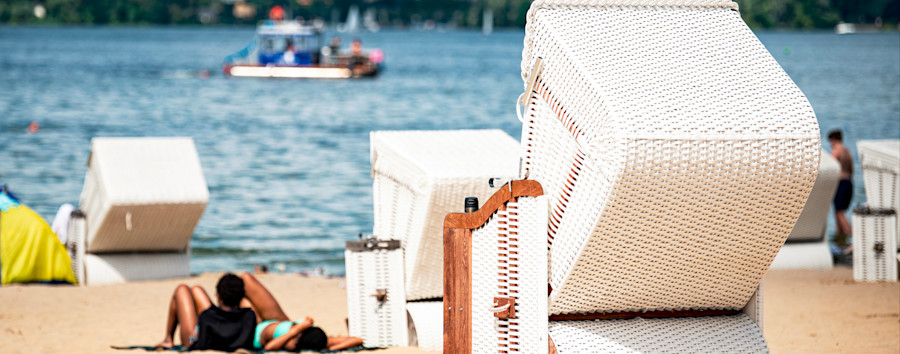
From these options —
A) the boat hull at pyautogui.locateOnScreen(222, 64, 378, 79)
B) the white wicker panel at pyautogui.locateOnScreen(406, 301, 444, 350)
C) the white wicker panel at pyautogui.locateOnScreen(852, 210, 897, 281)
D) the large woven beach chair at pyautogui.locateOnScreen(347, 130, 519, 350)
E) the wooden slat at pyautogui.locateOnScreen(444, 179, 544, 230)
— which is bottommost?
the boat hull at pyautogui.locateOnScreen(222, 64, 378, 79)

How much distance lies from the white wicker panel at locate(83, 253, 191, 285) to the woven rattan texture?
566 cm

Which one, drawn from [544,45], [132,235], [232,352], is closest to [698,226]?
[544,45]

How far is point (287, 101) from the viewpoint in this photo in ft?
140

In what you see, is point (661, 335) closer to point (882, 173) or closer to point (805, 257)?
point (882, 173)

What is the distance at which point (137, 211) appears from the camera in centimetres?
788

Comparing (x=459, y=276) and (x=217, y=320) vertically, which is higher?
(x=459, y=276)

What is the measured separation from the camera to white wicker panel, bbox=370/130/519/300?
5.64 meters

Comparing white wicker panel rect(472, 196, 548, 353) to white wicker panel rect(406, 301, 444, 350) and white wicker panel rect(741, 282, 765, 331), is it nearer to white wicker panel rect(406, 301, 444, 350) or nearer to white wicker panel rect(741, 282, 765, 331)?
white wicker panel rect(741, 282, 765, 331)

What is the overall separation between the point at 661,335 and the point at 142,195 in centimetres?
523

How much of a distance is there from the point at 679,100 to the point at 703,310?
2.78 ft

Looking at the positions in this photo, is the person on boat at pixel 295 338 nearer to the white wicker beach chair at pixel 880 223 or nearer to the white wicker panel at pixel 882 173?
the white wicker beach chair at pixel 880 223

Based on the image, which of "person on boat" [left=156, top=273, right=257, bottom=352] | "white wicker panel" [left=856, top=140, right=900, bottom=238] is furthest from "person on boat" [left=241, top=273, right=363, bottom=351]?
"white wicker panel" [left=856, top=140, right=900, bottom=238]

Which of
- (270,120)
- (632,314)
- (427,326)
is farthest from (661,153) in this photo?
(270,120)

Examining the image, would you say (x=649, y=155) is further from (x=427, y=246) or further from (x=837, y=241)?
(x=837, y=241)
